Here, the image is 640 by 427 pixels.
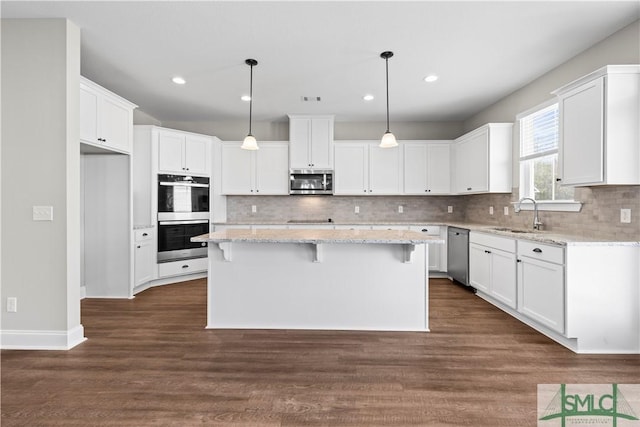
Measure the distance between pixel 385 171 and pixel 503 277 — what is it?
2.67 meters

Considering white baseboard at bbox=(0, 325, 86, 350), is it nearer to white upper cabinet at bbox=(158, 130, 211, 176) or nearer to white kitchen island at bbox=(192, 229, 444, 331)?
white kitchen island at bbox=(192, 229, 444, 331)

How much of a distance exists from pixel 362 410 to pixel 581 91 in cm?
303

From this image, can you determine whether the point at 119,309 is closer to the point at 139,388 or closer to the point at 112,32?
the point at 139,388

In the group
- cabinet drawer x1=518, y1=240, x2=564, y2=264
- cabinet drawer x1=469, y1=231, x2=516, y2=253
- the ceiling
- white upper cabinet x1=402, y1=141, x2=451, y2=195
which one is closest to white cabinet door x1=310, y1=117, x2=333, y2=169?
the ceiling

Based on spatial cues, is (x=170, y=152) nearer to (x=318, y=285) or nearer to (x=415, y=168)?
(x=318, y=285)

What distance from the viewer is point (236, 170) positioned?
5645 millimetres

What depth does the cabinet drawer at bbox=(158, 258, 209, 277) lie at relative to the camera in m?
4.74

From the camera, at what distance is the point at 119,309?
12.0 ft

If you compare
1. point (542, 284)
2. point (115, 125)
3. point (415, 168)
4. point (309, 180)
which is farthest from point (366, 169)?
point (115, 125)

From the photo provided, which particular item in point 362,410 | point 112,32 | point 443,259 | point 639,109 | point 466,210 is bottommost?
point 362,410

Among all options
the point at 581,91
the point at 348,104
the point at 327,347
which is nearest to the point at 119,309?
the point at 327,347

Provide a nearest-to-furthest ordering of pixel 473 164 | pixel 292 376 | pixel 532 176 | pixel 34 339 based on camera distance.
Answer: pixel 292 376
pixel 34 339
pixel 532 176
pixel 473 164

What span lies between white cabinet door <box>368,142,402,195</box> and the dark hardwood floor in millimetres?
2837

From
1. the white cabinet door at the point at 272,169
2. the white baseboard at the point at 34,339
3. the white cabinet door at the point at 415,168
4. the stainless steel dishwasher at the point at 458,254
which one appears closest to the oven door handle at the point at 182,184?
the white cabinet door at the point at 272,169
